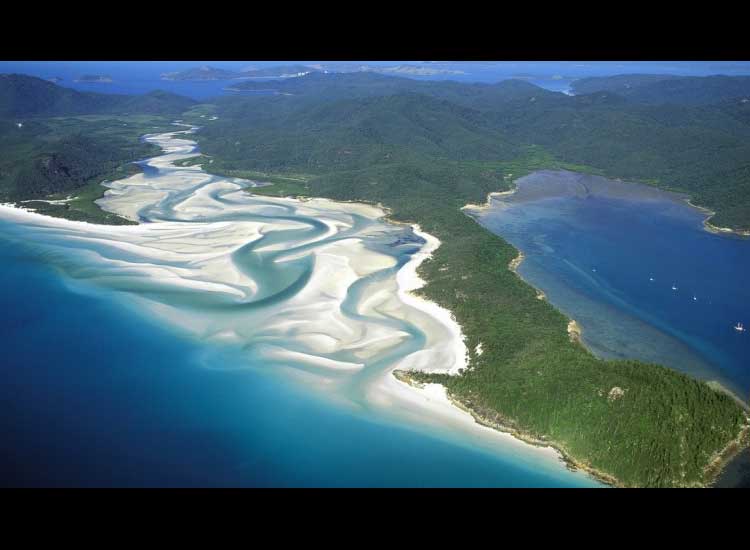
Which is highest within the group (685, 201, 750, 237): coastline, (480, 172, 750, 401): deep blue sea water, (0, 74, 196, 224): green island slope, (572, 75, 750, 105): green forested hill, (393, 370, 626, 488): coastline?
(572, 75, 750, 105): green forested hill

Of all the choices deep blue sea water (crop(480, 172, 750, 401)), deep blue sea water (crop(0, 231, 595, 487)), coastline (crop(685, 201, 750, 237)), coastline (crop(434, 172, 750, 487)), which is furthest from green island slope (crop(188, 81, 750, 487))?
coastline (crop(685, 201, 750, 237))

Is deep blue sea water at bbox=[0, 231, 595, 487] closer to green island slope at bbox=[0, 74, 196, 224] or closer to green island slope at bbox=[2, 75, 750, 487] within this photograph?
green island slope at bbox=[2, 75, 750, 487]

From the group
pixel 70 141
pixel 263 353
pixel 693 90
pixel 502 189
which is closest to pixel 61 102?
pixel 70 141

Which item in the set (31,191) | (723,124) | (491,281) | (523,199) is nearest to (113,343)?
(491,281)

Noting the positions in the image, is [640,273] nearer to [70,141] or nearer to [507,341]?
[507,341]

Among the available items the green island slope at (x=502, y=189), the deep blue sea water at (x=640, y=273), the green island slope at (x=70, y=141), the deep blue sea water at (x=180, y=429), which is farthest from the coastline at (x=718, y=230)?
the green island slope at (x=70, y=141)
